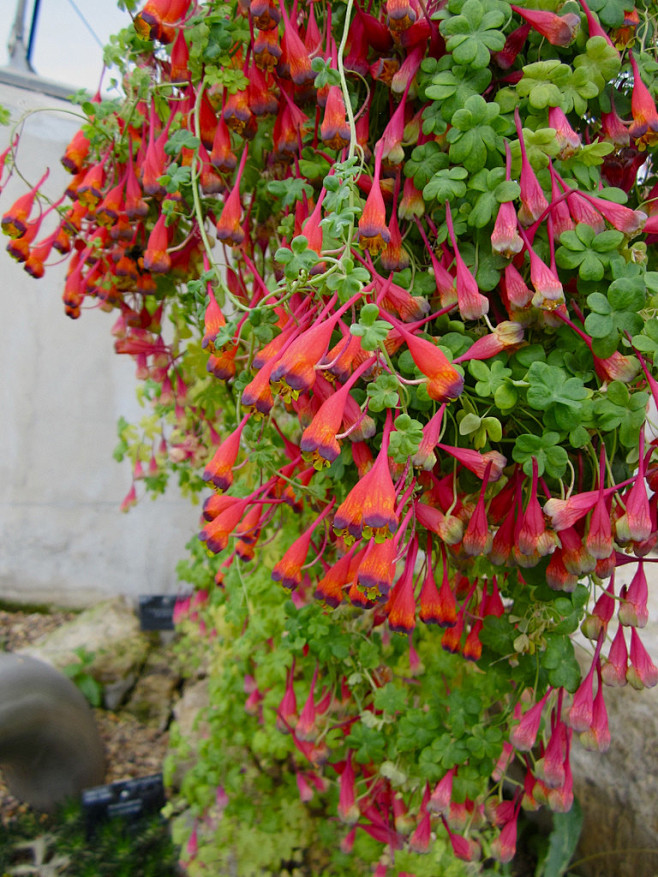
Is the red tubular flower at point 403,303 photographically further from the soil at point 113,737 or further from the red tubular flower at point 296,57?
the soil at point 113,737

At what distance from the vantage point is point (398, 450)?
43 centimetres

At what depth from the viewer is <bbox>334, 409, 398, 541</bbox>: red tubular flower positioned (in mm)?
403

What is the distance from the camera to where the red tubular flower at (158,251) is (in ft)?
2.35

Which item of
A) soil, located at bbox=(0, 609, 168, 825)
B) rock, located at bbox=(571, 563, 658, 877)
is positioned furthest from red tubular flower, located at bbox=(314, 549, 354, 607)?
soil, located at bbox=(0, 609, 168, 825)

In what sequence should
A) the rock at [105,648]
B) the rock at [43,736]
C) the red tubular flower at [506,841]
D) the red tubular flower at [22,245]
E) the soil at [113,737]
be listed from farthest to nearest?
the rock at [105,648] → the soil at [113,737] → the rock at [43,736] → the red tubular flower at [22,245] → the red tubular flower at [506,841]

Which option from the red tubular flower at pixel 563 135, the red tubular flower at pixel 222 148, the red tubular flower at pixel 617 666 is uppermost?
the red tubular flower at pixel 222 148

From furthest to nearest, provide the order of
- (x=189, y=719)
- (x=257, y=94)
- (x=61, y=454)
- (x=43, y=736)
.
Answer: (x=61, y=454) → (x=189, y=719) → (x=43, y=736) → (x=257, y=94)

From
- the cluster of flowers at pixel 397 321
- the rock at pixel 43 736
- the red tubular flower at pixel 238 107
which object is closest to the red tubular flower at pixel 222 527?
the cluster of flowers at pixel 397 321

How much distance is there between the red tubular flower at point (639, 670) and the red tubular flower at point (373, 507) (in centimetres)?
Answer: 29

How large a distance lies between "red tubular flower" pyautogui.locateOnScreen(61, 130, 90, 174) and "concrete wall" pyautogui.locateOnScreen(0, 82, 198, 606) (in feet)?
4.30

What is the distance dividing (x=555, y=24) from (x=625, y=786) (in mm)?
1341

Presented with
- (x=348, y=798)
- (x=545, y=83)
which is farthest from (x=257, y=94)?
(x=348, y=798)

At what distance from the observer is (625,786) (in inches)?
49.8

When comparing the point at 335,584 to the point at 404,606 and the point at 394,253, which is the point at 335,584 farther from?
the point at 394,253
